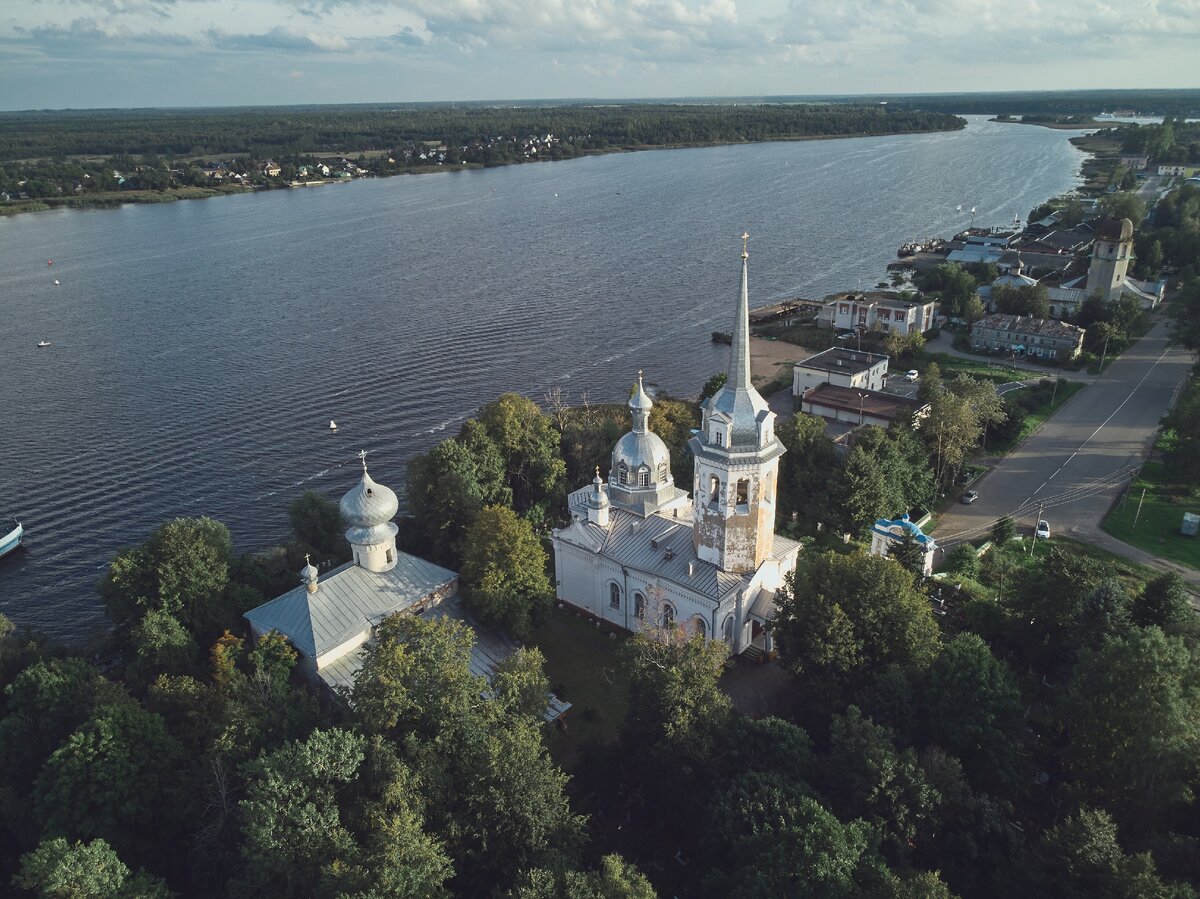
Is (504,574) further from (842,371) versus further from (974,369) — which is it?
(974,369)

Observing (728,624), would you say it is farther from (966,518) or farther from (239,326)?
(239,326)

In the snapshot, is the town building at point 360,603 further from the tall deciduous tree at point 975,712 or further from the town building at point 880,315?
the town building at point 880,315

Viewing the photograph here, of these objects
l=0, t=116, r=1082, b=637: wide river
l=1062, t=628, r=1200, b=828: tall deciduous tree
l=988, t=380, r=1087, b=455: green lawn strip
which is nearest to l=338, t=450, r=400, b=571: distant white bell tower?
l=0, t=116, r=1082, b=637: wide river

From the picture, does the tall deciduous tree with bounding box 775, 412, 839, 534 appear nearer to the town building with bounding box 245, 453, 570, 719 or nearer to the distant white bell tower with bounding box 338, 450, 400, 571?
the town building with bounding box 245, 453, 570, 719

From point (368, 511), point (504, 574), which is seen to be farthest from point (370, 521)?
point (504, 574)

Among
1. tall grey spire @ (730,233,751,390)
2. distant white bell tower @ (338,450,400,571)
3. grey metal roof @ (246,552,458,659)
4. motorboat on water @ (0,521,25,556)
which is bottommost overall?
motorboat on water @ (0,521,25,556)

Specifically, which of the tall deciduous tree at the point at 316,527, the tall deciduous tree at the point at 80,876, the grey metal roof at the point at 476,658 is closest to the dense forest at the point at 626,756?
the tall deciduous tree at the point at 80,876
